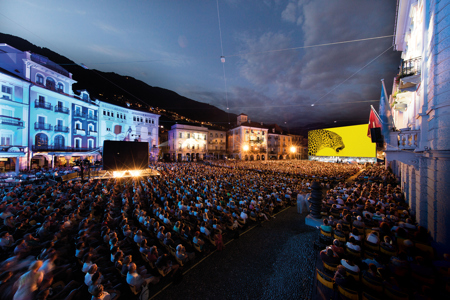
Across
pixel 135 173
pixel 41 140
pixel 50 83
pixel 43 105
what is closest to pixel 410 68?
pixel 135 173

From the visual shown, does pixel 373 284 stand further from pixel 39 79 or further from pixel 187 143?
pixel 187 143

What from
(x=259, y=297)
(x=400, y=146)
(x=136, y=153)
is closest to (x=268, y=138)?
(x=136, y=153)

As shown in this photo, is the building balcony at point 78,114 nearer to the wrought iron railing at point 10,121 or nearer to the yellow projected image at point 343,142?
the wrought iron railing at point 10,121

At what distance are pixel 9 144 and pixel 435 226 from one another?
35.1 m

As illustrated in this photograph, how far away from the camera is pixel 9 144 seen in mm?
18531

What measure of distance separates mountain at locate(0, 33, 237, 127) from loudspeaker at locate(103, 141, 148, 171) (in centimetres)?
5909

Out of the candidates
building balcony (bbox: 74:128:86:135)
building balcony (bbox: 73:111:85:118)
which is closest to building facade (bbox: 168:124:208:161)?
building balcony (bbox: 74:128:86:135)

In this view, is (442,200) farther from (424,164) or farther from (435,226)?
(424,164)

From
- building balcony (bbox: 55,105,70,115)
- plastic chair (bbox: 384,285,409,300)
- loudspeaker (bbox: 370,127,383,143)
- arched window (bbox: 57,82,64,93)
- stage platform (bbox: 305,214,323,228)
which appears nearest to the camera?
plastic chair (bbox: 384,285,409,300)

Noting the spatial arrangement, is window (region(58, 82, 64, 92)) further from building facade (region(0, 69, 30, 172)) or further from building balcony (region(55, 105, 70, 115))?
building facade (region(0, 69, 30, 172))

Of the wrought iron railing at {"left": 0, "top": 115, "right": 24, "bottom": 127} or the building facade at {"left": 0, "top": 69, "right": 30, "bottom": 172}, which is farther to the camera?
the building facade at {"left": 0, "top": 69, "right": 30, "bottom": 172}

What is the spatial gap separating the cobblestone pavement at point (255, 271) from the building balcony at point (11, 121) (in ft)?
89.1

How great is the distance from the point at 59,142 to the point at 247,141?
1657 inches

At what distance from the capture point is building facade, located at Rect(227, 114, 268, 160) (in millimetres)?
50438
